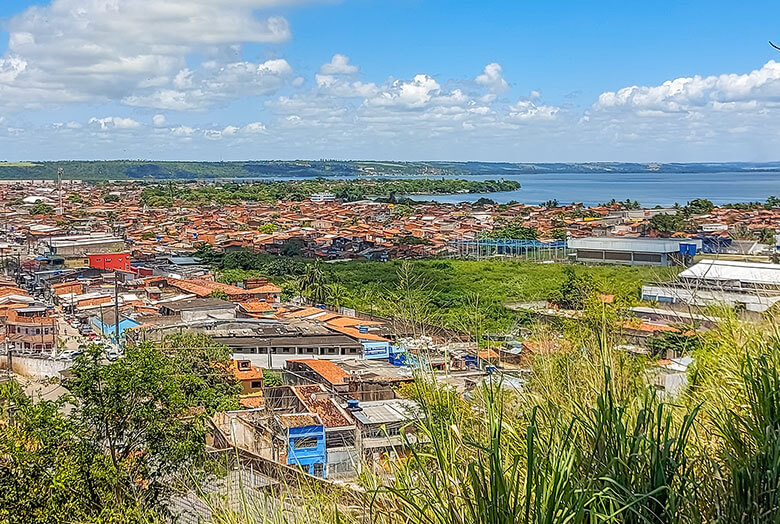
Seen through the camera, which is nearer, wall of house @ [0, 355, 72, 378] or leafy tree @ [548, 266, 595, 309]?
leafy tree @ [548, 266, 595, 309]

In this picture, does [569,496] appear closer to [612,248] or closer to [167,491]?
[167,491]

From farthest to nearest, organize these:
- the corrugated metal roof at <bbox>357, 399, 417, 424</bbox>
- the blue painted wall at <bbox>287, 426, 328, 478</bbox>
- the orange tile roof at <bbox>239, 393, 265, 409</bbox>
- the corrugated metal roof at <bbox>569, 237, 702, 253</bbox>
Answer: the corrugated metal roof at <bbox>569, 237, 702, 253</bbox> → the orange tile roof at <bbox>239, 393, 265, 409</bbox> → the corrugated metal roof at <bbox>357, 399, 417, 424</bbox> → the blue painted wall at <bbox>287, 426, 328, 478</bbox>

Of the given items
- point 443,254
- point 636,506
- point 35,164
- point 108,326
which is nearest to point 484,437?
point 636,506

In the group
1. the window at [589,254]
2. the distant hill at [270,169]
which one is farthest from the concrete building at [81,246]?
the distant hill at [270,169]

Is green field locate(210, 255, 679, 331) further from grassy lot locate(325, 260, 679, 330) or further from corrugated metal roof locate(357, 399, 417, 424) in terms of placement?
corrugated metal roof locate(357, 399, 417, 424)

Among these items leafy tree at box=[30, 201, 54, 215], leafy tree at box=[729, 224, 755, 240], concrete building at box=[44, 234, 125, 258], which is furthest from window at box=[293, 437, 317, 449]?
leafy tree at box=[30, 201, 54, 215]

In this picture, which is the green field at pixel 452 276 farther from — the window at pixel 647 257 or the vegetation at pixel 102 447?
the vegetation at pixel 102 447
